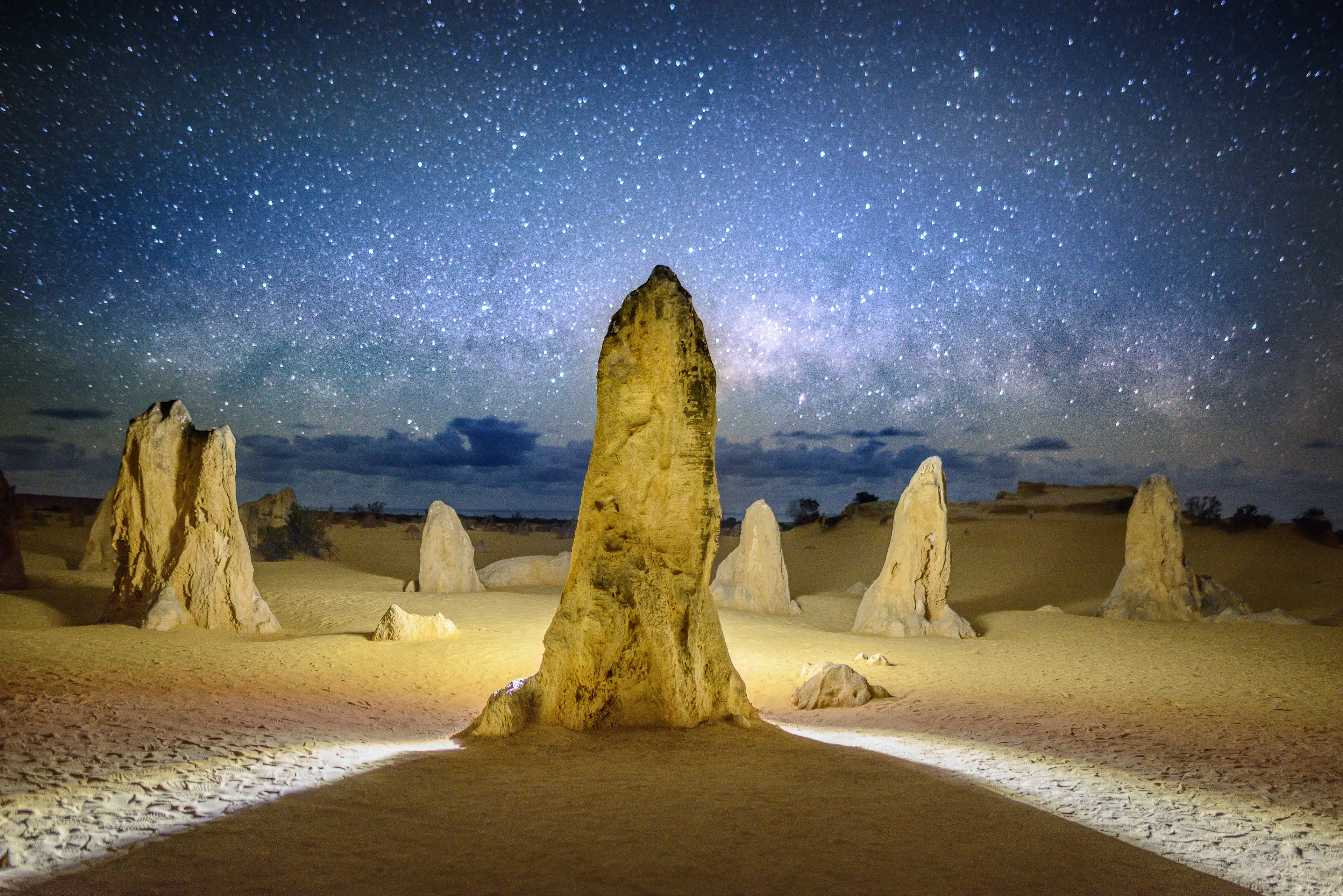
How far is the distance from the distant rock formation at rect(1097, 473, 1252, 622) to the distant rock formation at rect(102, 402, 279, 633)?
19.1 meters

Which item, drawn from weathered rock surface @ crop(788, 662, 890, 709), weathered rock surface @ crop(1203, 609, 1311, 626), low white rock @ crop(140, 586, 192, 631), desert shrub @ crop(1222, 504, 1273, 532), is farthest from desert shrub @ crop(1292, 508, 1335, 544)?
low white rock @ crop(140, 586, 192, 631)

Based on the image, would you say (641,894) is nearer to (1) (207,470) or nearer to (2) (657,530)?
(2) (657,530)

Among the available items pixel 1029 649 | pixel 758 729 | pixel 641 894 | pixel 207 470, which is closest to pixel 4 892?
pixel 641 894

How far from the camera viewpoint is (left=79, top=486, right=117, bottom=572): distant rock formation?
20875 millimetres

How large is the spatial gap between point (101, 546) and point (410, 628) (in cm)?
1439

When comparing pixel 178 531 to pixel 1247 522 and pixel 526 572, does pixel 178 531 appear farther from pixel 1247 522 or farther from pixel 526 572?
pixel 1247 522

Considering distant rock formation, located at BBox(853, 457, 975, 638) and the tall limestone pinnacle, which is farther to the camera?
distant rock formation, located at BBox(853, 457, 975, 638)

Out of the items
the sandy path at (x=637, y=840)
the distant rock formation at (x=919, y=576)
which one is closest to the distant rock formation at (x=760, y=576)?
the distant rock formation at (x=919, y=576)

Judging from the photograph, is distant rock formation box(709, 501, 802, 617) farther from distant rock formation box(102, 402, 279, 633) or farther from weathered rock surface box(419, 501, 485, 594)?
distant rock formation box(102, 402, 279, 633)

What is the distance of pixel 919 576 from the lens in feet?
52.0

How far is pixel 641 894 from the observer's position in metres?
3.74

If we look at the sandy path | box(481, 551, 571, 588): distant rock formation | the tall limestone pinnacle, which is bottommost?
box(481, 551, 571, 588): distant rock formation

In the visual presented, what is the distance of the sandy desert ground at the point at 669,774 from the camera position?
4.09 metres

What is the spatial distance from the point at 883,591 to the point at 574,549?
1015 centimetres
